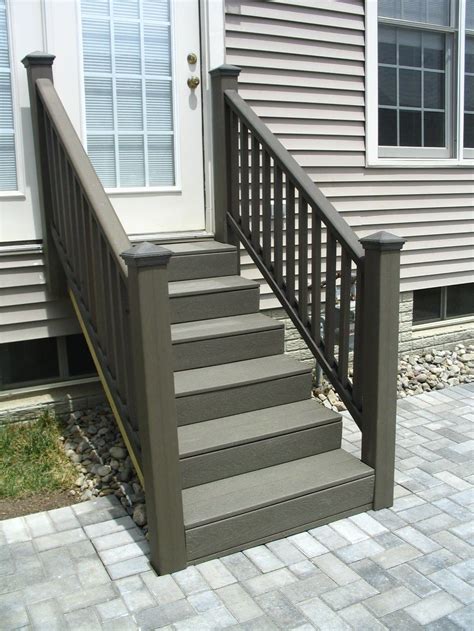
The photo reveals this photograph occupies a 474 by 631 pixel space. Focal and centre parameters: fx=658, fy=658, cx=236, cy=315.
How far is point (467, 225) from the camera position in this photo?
18.1ft

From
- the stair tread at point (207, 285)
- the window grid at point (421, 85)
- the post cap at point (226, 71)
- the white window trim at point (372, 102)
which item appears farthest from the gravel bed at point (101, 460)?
the window grid at point (421, 85)

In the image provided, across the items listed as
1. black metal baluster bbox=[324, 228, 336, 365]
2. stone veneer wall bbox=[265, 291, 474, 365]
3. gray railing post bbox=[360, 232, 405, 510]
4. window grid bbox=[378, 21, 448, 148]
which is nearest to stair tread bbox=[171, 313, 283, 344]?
black metal baluster bbox=[324, 228, 336, 365]

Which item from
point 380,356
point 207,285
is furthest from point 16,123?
point 380,356

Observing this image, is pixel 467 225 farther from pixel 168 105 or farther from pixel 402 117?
pixel 168 105

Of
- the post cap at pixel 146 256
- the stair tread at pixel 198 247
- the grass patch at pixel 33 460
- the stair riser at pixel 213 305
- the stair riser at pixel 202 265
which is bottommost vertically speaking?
the grass patch at pixel 33 460

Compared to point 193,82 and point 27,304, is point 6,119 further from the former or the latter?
point 193,82

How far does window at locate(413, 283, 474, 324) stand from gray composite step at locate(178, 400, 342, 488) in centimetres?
261

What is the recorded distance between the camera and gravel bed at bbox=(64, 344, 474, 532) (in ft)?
10.7

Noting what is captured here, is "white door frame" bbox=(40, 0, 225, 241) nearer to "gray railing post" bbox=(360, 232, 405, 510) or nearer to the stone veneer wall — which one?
the stone veneer wall

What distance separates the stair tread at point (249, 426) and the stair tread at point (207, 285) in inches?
29.1

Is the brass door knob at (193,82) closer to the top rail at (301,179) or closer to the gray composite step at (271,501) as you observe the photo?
the top rail at (301,179)

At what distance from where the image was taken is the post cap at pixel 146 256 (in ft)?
7.64

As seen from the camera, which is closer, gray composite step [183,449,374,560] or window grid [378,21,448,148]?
gray composite step [183,449,374,560]

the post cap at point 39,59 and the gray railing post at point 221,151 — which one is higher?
the post cap at point 39,59
